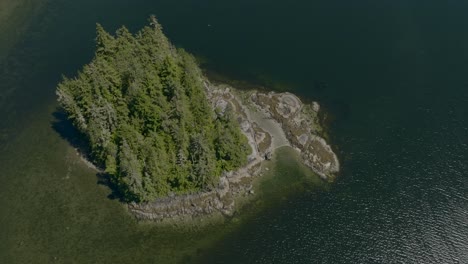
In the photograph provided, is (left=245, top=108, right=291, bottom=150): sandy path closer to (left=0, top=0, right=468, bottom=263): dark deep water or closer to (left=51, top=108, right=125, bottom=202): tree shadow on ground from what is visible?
(left=0, top=0, right=468, bottom=263): dark deep water

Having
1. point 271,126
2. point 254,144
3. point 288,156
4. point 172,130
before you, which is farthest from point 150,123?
point 288,156

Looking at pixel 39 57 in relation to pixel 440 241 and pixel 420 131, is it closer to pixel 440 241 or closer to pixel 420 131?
pixel 420 131

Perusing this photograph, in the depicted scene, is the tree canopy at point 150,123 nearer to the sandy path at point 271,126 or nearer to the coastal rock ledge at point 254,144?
the coastal rock ledge at point 254,144

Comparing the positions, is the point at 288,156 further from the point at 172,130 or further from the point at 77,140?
the point at 77,140

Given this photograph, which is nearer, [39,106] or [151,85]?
[151,85]

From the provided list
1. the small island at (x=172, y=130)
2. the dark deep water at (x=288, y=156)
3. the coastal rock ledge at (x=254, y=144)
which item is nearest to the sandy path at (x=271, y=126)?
the coastal rock ledge at (x=254, y=144)

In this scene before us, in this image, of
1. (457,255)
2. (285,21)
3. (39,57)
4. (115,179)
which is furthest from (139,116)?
(457,255)

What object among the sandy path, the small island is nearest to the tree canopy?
the small island
